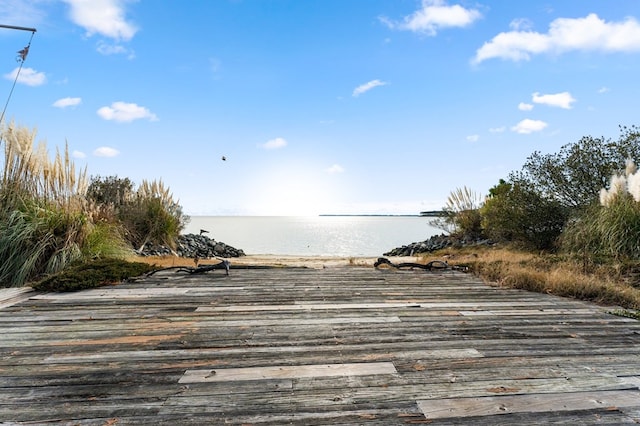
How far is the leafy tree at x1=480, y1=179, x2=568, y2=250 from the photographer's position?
391 inches

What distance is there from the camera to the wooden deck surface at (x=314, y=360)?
4.88ft

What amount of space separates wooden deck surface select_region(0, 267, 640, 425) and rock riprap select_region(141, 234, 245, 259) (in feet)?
21.4

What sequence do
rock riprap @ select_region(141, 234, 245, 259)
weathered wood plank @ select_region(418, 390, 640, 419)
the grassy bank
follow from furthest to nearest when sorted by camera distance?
rock riprap @ select_region(141, 234, 245, 259) → the grassy bank → weathered wood plank @ select_region(418, 390, 640, 419)

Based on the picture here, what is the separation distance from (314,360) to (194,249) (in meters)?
11.1

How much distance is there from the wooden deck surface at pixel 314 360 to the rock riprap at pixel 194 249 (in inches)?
257

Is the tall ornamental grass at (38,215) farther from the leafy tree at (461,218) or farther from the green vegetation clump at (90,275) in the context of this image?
the leafy tree at (461,218)

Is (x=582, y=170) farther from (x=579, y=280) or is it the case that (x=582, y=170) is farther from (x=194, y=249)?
(x=194, y=249)

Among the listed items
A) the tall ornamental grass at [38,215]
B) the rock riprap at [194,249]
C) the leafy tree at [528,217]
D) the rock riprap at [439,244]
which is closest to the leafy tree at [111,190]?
the rock riprap at [194,249]

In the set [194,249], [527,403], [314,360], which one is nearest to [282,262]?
[194,249]

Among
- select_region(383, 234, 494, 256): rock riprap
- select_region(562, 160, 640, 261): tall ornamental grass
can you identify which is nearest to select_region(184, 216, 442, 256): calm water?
select_region(383, 234, 494, 256): rock riprap

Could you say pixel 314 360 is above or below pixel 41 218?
below

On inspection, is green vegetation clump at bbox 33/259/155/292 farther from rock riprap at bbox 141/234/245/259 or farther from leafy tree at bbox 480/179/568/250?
leafy tree at bbox 480/179/568/250

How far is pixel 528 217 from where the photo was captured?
10.1 metres

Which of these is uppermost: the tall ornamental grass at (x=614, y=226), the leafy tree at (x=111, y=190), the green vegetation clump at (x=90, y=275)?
the leafy tree at (x=111, y=190)
